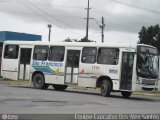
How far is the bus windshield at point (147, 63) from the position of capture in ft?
87.2

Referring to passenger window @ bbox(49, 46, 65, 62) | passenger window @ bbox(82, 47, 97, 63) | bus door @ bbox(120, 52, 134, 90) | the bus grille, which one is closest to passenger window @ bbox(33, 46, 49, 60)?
passenger window @ bbox(49, 46, 65, 62)

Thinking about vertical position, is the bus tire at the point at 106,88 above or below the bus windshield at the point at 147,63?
below

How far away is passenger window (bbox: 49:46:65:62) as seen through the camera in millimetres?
29844

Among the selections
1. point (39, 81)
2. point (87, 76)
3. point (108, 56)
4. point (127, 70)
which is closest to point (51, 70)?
point (39, 81)

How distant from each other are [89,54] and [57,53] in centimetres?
239

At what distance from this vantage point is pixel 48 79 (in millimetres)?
30375

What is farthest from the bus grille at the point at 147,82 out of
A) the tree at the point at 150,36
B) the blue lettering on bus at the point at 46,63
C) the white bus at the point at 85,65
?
the tree at the point at 150,36

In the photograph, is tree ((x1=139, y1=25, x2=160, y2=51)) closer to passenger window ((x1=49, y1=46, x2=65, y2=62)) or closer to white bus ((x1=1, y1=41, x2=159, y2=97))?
white bus ((x1=1, y1=41, x2=159, y2=97))

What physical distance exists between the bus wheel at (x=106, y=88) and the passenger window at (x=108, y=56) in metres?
1.01

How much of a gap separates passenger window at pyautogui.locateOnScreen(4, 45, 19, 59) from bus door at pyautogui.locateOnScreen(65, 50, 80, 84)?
418 centimetres

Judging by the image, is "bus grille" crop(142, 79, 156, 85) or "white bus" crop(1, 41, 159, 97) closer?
"bus grille" crop(142, 79, 156, 85)

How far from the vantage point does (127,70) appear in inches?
1050

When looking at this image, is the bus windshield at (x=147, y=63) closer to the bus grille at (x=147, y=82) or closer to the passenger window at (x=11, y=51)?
the bus grille at (x=147, y=82)

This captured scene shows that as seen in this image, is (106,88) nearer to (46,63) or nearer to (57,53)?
(57,53)
